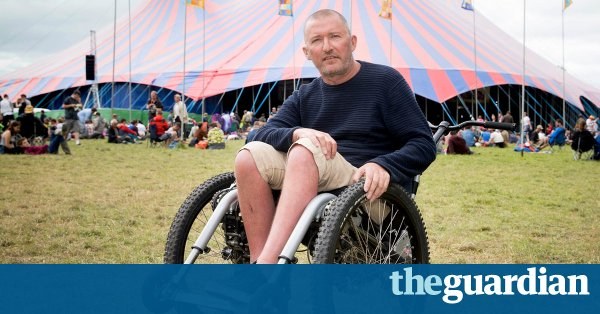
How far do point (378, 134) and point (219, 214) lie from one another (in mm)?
596

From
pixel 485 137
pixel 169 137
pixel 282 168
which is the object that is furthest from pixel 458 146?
pixel 282 168

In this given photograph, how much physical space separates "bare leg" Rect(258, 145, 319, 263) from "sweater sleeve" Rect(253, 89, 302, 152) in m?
0.14

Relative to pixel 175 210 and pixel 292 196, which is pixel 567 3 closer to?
pixel 175 210

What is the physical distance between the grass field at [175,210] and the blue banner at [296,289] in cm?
60

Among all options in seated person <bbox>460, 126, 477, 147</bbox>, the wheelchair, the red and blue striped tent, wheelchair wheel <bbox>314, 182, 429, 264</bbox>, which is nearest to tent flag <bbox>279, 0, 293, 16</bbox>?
the red and blue striped tent

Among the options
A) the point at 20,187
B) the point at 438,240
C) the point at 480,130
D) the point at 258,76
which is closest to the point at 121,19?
the point at 258,76

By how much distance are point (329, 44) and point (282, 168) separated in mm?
433

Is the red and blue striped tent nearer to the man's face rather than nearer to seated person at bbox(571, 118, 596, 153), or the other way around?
seated person at bbox(571, 118, 596, 153)

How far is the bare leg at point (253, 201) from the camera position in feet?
7.07

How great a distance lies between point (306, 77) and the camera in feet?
70.7

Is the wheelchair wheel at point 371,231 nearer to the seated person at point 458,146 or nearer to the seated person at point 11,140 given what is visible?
the seated person at point 11,140

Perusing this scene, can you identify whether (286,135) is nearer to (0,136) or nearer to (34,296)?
(34,296)

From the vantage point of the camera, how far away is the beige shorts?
7.02 feet

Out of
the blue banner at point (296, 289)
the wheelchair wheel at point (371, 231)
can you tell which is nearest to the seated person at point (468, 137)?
the blue banner at point (296, 289)
